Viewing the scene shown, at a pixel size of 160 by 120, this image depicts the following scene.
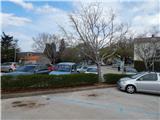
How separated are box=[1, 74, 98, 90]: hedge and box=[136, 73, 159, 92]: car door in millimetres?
3214

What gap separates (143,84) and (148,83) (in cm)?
29

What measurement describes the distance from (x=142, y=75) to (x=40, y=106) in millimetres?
7250

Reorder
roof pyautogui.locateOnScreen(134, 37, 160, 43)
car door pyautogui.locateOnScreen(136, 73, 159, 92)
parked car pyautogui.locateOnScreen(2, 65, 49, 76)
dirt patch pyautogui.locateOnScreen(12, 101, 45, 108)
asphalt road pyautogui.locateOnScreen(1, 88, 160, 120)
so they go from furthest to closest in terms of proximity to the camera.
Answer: roof pyautogui.locateOnScreen(134, 37, 160, 43), parked car pyautogui.locateOnScreen(2, 65, 49, 76), car door pyautogui.locateOnScreen(136, 73, 159, 92), dirt patch pyautogui.locateOnScreen(12, 101, 45, 108), asphalt road pyautogui.locateOnScreen(1, 88, 160, 120)

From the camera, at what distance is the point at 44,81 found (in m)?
12.5

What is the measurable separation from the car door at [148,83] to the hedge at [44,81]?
3214 mm

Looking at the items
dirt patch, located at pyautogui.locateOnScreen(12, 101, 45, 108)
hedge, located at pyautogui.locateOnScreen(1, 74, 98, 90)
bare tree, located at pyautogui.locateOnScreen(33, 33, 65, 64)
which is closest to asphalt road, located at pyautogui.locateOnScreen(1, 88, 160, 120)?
dirt patch, located at pyautogui.locateOnScreen(12, 101, 45, 108)

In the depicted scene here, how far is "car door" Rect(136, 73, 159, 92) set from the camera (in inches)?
508

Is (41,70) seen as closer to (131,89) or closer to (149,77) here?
(131,89)

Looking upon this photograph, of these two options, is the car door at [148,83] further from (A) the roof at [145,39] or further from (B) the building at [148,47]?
(A) the roof at [145,39]

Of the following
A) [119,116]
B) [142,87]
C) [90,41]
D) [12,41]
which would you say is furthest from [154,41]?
[12,41]

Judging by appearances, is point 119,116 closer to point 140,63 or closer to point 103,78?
point 103,78

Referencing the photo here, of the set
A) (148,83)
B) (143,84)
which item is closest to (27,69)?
(143,84)

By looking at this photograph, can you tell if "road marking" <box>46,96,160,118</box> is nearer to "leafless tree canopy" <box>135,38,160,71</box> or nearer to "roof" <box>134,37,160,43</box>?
"leafless tree canopy" <box>135,38,160,71</box>

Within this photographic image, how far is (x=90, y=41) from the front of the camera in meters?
16.5
